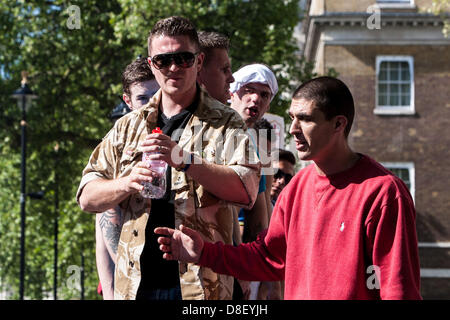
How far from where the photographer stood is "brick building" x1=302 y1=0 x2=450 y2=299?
32656mm

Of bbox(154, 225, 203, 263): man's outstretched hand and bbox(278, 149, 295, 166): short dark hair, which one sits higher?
bbox(278, 149, 295, 166): short dark hair

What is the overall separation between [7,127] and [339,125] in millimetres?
23685

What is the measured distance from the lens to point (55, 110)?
27062mm

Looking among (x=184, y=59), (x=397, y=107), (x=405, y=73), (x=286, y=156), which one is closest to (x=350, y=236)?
(x=184, y=59)

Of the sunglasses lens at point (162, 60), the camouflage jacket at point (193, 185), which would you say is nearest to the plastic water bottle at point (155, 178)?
the camouflage jacket at point (193, 185)

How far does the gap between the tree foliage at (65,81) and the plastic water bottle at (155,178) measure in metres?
21.2

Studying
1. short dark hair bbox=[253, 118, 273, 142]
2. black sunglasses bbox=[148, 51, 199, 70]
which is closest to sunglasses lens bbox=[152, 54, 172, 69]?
black sunglasses bbox=[148, 51, 199, 70]

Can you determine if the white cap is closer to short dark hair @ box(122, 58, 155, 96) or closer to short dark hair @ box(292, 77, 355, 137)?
short dark hair @ box(122, 58, 155, 96)

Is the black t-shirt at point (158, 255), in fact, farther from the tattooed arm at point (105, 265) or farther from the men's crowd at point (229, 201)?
Result: the tattooed arm at point (105, 265)

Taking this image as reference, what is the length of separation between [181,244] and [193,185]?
1.11 feet

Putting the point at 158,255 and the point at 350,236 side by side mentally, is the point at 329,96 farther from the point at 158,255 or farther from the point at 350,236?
the point at 158,255

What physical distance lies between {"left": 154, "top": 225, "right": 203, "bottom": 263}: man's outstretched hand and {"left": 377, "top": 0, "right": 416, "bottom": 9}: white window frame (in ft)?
99.2
